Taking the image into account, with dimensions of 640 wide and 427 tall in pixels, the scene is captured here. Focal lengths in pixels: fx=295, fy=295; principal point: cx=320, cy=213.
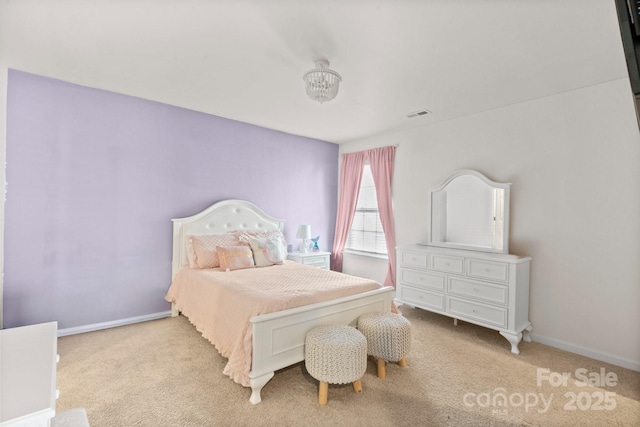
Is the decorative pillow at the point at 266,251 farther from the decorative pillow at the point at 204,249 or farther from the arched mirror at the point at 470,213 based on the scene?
the arched mirror at the point at 470,213

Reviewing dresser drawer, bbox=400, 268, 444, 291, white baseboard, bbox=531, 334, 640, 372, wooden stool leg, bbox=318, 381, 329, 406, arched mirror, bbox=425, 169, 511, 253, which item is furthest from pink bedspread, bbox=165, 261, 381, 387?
white baseboard, bbox=531, 334, 640, 372

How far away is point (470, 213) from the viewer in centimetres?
343

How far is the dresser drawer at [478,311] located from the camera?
280cm

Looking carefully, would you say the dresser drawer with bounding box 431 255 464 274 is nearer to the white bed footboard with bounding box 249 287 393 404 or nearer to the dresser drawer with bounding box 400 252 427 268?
the dresser drawer with bounding box 400 252 427 268

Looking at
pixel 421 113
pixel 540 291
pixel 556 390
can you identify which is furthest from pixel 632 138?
pixel 556 390

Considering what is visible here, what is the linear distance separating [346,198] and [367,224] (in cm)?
55

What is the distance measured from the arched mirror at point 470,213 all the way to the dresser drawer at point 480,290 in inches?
18.0

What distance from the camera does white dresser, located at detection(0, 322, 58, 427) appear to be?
2.64 ft

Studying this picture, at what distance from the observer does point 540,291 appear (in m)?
2.94

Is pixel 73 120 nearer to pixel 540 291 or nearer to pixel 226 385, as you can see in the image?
pixel 226 385

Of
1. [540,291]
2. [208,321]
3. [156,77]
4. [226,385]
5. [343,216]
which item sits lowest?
[226,385]

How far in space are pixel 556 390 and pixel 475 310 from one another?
90 centimetres

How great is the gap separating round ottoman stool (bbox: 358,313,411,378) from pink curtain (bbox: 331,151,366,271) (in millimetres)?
2622

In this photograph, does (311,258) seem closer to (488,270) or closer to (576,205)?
(488,270)
